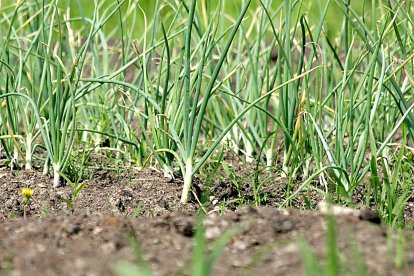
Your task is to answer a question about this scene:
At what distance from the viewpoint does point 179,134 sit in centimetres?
276

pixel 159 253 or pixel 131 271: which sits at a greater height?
pixel 131 271

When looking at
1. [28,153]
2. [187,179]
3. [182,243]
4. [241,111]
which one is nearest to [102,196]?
[187,179]

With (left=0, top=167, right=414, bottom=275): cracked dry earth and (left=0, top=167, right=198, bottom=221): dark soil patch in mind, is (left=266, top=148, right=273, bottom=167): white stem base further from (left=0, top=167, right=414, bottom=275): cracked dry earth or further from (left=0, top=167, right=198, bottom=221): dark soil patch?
(left=0, top=167, right=414, bottom=275): cracked dry earth

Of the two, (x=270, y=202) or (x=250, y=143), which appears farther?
(x=250, y=143)

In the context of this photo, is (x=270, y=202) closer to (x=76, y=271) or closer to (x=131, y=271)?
(x=76, y=271)

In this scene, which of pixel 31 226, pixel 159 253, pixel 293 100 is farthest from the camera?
pixel 293 100

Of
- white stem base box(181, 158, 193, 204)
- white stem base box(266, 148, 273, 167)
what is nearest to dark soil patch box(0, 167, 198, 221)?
white stem base box(181, 158, 193, 204)

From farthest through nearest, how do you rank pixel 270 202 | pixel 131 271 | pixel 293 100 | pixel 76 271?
pixel 293 100 < pixel 270 202 < pixel 76 271 < pixel 131 271

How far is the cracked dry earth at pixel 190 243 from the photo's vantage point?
5.34ft

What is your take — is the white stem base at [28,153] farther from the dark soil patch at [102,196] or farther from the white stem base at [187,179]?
the white stem base at [187,179]

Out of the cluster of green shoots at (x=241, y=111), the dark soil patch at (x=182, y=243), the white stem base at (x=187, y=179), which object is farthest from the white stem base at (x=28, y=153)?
the dark soil patch at (x=182, y=243)

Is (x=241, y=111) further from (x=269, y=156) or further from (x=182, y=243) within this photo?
(x=182, y=243)

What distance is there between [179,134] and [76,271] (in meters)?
1.18

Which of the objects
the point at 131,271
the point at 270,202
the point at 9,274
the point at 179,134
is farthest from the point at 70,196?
the point at 131,271
